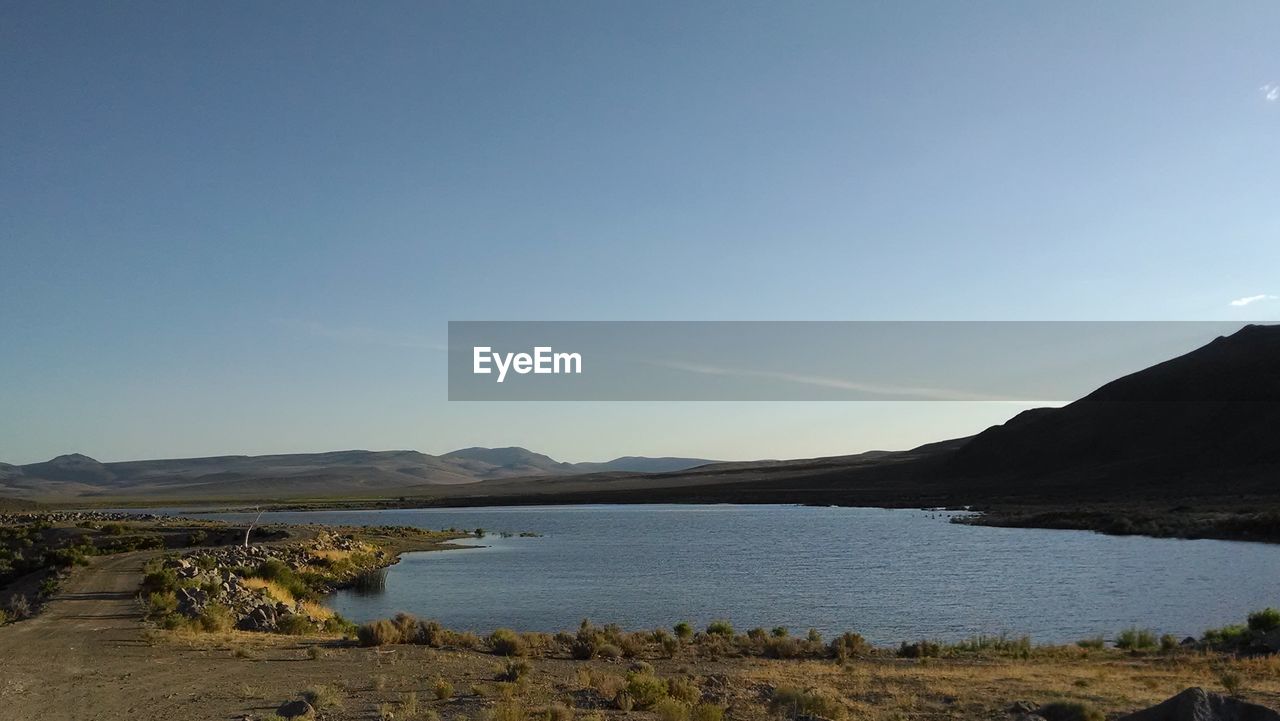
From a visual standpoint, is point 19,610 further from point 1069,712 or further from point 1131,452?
point 1131,452

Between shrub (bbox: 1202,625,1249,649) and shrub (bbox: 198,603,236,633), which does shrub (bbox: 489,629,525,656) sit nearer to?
shrub (bbox: 198,603,236,633)

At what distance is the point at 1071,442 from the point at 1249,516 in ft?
232

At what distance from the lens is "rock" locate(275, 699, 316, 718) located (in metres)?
13.2

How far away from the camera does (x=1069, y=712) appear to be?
46.3 feet

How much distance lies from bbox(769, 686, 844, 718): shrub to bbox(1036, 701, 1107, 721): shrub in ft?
10.4

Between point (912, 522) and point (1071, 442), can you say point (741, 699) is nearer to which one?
point (912, 522)

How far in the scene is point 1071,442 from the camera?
128375 millimetres

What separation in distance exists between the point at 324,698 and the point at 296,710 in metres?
0.64

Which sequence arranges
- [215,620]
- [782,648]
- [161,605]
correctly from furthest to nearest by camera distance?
[161,605] < [215,620] < [782,648]

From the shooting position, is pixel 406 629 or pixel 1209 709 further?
pixel 406 629

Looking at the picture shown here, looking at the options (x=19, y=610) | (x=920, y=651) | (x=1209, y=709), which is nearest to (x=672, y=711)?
(x=1209, y=709)

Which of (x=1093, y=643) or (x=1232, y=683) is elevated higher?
(x=1232, y=683)

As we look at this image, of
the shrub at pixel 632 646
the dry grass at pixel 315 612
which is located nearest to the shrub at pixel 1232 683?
the shrub at pixel 632 646

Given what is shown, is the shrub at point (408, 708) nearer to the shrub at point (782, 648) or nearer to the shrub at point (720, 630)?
the shrub at point (782, 648)
